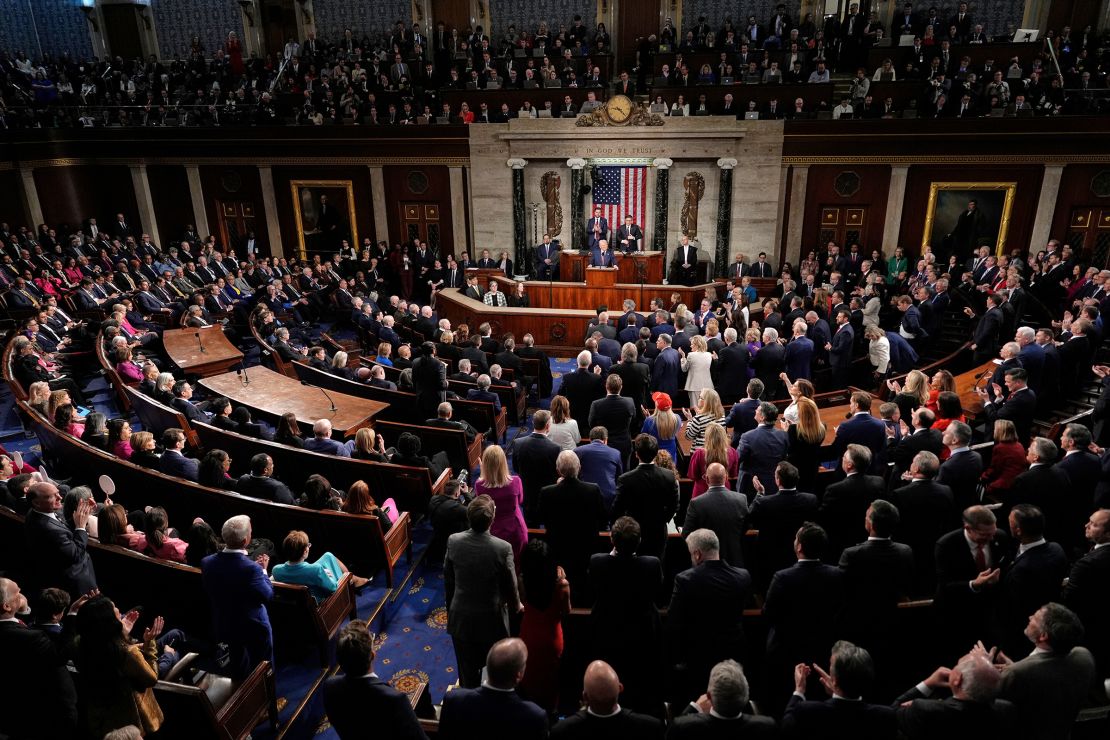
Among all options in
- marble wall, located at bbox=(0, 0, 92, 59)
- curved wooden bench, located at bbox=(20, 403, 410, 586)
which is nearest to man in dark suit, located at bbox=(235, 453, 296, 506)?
curved wooden bench, located at bbox=(20, 403, 410, 586)

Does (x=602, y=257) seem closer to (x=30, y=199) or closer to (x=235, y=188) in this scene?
(x=235, y=188)

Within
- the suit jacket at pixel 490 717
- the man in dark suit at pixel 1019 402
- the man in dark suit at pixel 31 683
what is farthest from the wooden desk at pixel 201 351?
the man in dark suit at pixel 1019 402

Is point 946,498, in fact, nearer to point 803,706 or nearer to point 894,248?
point 803,706

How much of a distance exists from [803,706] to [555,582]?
1190mm

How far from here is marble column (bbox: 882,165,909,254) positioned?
44.4 ft

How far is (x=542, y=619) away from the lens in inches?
130

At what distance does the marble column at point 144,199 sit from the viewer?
57.9 ft

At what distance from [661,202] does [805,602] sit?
1236 centimetres

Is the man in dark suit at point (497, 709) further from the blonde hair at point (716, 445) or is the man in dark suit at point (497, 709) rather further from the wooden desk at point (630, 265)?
the wooden desk at point (630, 265)

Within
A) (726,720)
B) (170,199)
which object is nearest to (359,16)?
(170,199)

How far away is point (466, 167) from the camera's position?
15672 millimetres

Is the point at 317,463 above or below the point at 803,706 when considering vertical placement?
below

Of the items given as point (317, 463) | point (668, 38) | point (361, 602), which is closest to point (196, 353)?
point (317, 463)

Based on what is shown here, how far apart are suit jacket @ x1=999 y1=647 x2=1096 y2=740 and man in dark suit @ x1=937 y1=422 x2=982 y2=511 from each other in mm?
1852
